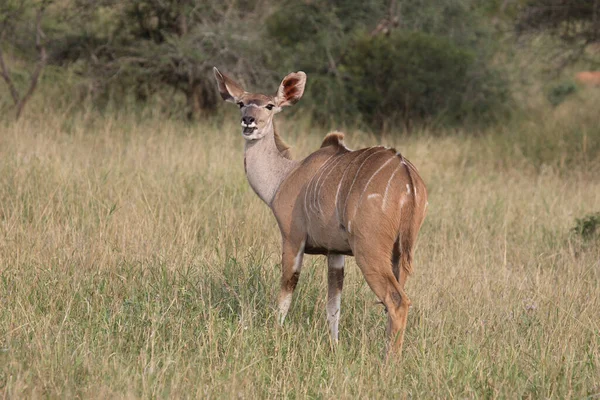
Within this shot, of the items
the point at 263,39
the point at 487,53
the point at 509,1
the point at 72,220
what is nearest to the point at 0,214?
the point at 72,220

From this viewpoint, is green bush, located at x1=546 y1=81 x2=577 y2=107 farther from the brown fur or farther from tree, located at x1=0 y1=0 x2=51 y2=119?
the brown fur

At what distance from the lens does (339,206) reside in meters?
3.82

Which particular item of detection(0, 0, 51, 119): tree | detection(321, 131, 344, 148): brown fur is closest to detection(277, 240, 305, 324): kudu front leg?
detection(321, 131, 344, 148): brown fur

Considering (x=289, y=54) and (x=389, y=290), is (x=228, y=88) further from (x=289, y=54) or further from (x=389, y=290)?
(x=289, y=54)

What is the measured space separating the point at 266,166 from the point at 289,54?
7.49 metres

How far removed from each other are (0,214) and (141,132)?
3.42 metres

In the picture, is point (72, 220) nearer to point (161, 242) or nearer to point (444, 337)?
point (161, 242)

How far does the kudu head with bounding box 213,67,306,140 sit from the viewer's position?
14.7 ft

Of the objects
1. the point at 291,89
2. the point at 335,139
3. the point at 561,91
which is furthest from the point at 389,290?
the point at 561,91

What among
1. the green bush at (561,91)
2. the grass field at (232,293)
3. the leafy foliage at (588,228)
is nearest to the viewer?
Result: the grass field at (232,293)

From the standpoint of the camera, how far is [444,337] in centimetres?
391

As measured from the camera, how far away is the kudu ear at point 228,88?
15.4 ft

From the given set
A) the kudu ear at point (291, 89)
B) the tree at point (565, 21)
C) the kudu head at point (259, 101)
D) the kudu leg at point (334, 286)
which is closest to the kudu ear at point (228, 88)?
the kudu head at point (259, 101)

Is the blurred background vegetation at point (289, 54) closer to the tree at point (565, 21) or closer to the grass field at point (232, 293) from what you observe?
the tree at point (565, 21)
